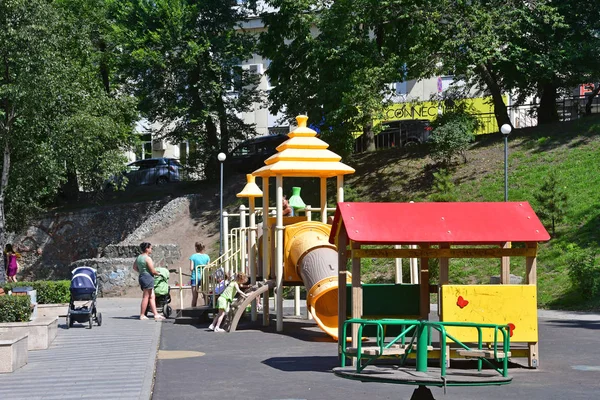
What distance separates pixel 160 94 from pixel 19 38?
1348 centimetres

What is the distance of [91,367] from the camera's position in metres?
13.3

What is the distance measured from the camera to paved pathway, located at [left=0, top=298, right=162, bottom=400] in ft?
36.2

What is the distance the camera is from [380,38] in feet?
135

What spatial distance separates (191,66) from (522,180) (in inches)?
654

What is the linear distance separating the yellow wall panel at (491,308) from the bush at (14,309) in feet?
23.8

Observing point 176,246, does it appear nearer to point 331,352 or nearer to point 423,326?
point 331,352

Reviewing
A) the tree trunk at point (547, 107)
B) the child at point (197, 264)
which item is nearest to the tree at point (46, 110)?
the child at point (197, 264)

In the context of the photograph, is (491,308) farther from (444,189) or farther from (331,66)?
(331,66)

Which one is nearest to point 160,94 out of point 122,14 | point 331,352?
point 122,14

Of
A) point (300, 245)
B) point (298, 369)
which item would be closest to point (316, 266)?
point (300, 245)

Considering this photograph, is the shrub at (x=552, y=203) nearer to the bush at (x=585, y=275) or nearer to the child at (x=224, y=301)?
the bush at (x=585, y=275)

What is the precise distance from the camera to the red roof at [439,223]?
1239 centimetres

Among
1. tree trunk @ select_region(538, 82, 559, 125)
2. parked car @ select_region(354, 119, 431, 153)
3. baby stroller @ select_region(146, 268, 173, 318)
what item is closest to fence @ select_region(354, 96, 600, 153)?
parked car @ select_region(354, 119, 431, 153)

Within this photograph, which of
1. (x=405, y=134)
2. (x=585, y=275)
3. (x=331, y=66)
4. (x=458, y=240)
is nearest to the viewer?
(x=458, y=240)
